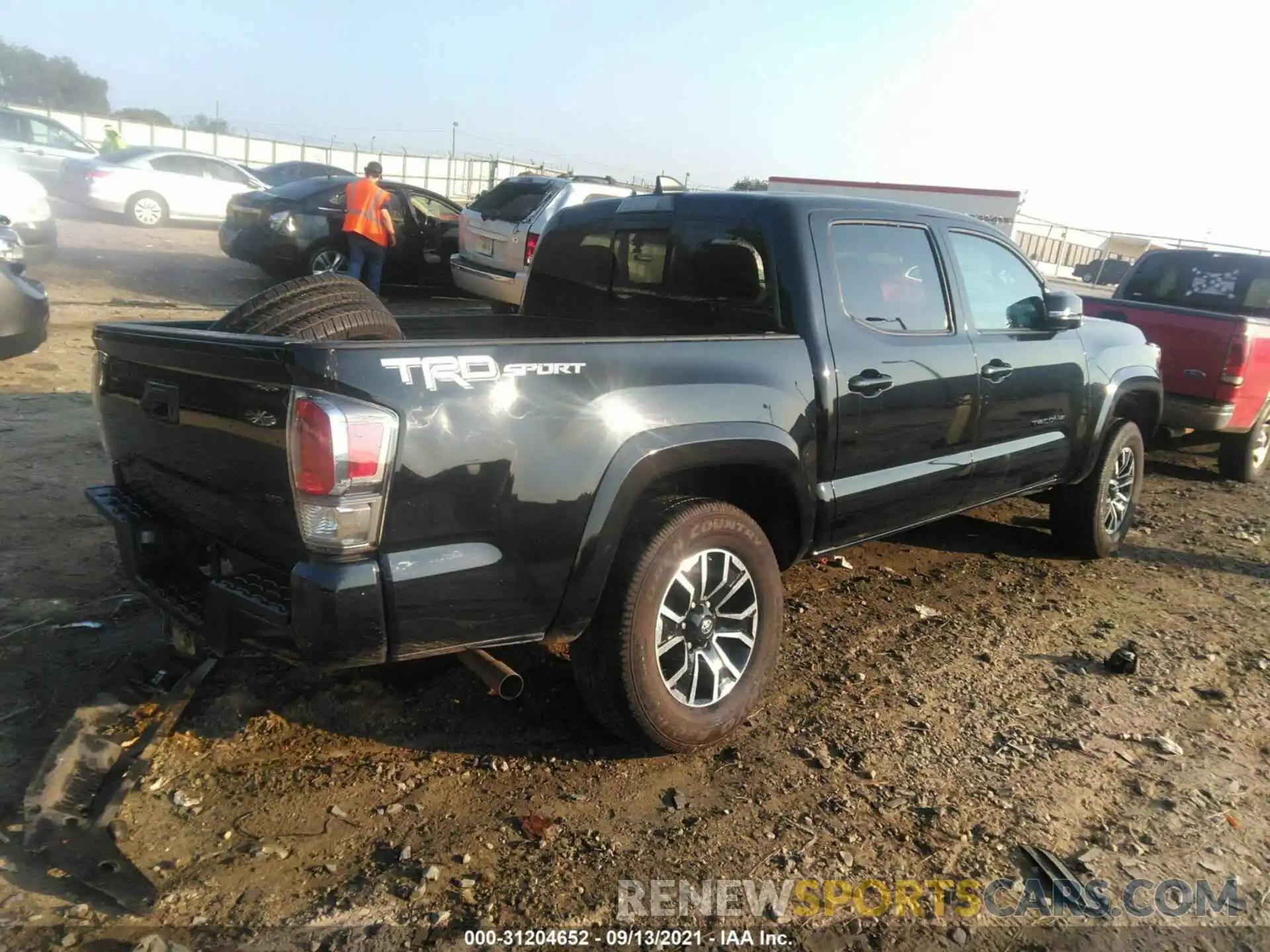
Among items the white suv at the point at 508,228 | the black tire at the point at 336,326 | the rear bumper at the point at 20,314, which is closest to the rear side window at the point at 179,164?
the white suv at the point at 508,228

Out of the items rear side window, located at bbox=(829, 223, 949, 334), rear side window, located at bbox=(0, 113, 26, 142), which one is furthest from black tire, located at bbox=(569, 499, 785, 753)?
rear side window, located at bbox=(0, 113, 26, 142)

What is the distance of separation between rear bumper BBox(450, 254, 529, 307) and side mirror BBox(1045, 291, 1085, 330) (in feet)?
22.1

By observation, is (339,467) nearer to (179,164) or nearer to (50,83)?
(179,164)

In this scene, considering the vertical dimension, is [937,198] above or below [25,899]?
above

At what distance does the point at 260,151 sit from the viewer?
3350 cm

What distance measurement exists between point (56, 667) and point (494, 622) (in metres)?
1.93

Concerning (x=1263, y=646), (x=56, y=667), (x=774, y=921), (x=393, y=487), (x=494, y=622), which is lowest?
(x=56, y=667)

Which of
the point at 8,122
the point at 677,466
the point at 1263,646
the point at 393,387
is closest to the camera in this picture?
the point at 393,387

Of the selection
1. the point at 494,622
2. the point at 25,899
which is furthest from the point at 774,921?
the point at 25,899

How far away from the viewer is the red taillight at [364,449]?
2254 mm

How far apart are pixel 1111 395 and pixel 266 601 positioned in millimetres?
4504

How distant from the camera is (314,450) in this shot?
2.26m

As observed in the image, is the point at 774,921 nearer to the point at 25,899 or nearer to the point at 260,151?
the point at 25,899

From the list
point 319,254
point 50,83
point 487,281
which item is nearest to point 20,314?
point 319,254
